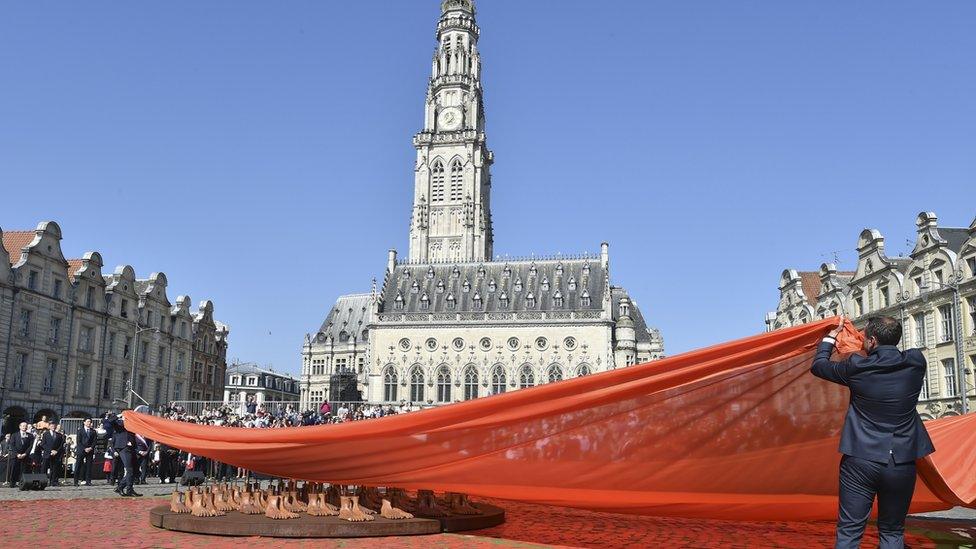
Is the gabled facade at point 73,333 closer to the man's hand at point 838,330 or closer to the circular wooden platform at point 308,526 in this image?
the circular wooden platform at point 308,526

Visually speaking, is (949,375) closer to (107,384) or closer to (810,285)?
(810,285)

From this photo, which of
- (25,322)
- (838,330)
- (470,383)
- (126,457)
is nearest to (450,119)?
(470,383)

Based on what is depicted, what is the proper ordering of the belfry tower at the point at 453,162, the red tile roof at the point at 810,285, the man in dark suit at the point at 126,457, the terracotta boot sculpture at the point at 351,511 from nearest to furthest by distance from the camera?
the terracotta boot sculpture at the point at 351,511
the man in dark suit at the point at 126,457
the red tile roof at the point at 810,285
the belfry tower at the point at 453,162

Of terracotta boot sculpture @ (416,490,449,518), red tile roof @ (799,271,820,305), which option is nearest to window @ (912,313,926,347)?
red tile roof @ (799,271,820,305)

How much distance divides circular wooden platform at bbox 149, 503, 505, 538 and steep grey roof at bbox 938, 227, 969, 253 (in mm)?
35529

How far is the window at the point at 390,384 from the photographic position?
221 feet

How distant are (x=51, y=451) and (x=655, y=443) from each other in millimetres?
17517

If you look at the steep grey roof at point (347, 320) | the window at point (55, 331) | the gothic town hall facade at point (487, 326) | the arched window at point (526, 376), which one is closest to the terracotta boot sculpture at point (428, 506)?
the window at point (55, 331)

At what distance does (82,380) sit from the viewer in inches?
1737

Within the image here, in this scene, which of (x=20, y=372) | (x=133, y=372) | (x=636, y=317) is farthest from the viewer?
(x=636, y=317)

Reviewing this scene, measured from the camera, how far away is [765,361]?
8.01 meters

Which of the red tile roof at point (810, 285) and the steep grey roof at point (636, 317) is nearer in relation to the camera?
the red tile roof at point (810, 285)

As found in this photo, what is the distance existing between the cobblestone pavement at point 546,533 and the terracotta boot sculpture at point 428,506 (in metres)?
0.42

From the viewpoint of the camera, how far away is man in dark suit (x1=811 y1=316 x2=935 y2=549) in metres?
5.91
